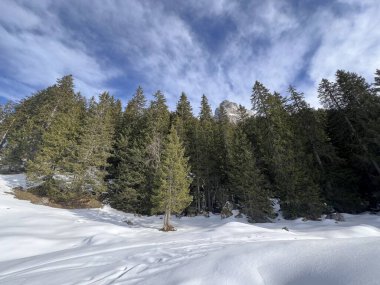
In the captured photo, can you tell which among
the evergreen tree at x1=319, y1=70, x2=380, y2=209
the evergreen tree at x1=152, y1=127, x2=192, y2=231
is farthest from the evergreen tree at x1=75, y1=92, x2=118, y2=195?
the evergreen tree at x1=319, y1=70, x2=380, y2=209

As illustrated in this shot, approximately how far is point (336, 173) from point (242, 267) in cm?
2955

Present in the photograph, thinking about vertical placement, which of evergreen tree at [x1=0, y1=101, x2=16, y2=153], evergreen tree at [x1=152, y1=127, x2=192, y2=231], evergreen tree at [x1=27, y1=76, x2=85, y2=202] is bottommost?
evergreen tree at [x1=152, y1=127, x2=192, y2=231]

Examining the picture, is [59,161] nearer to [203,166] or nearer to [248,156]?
[203,166]

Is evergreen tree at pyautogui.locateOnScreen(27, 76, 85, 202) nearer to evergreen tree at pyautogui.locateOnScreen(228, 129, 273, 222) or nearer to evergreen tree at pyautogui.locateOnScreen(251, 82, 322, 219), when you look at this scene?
evergreen tree at pyautogui.locateOnScreen(228, 129, 273, 222)

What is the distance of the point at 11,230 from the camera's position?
57.5 ft

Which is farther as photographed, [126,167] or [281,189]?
[126,167]

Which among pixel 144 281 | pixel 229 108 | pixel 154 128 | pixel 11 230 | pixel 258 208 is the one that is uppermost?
pixel 229 108

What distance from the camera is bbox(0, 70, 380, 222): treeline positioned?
94.2 ft

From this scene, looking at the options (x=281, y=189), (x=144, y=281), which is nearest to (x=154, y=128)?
(x=281, y=189)

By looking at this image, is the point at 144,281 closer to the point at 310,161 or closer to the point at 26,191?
the point at 310,161

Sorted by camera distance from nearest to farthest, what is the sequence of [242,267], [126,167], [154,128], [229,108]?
[242,267] < [126,167] < [154,128] < [229,108]

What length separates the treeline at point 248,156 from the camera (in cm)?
2870

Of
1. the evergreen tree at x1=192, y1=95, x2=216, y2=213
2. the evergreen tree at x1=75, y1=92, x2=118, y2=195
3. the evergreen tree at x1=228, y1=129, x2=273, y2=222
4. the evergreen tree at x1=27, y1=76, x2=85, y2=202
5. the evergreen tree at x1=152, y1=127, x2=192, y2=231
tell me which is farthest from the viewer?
the evergreen tree at x1=192, y1=95, x2=216, y2=213

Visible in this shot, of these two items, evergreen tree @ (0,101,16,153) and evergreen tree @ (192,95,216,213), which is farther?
evergreen tree @ (0,101,16,153)
